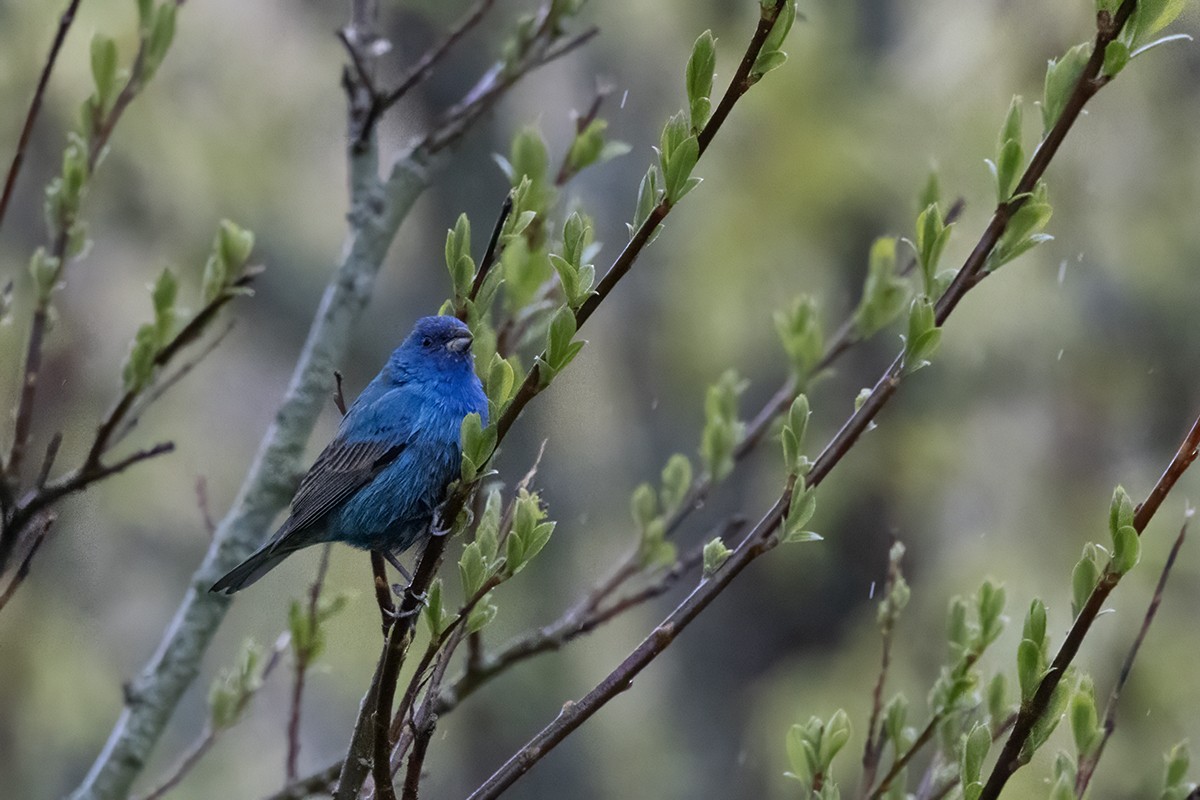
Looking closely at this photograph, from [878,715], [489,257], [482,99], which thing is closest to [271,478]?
[482,99]

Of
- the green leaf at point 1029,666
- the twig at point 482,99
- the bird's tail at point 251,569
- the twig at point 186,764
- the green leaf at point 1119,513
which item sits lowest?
the green leaf at point 1029,666

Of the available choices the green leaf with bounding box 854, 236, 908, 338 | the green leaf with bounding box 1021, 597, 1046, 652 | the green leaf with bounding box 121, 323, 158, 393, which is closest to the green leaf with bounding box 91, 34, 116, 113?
the green leaf with bounding box 121, 323, 158, 393

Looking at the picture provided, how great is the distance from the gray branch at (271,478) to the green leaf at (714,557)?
1.29 m

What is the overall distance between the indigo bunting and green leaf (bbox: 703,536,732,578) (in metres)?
1.05

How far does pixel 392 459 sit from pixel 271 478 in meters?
0.26

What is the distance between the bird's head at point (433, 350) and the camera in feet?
9.48

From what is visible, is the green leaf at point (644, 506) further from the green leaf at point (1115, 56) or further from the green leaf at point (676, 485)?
the green leaf at point (1115, 56)

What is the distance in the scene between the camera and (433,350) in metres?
3.00

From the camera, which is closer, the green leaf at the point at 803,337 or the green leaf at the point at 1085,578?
the green leaf at the point at 1085,578

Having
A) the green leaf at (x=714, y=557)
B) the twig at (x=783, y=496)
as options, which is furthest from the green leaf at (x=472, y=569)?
the green leaf at (x=714, y=557)

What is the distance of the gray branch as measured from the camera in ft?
8.02

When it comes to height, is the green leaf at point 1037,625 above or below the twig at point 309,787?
below

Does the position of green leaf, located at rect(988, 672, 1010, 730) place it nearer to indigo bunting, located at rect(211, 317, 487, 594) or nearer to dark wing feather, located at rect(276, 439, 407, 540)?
indigo bunting, located at rect(211, 317, 487, 594)

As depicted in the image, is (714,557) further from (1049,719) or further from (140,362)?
(140,362)
